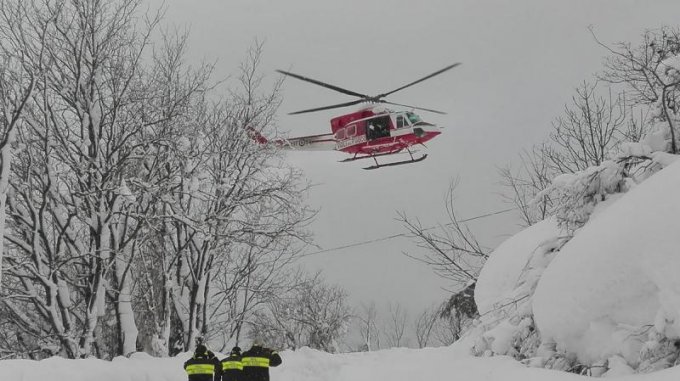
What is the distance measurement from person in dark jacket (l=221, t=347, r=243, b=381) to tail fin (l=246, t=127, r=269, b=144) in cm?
990

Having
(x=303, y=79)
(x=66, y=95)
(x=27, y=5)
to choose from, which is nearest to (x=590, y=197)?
(x=303, y=79)

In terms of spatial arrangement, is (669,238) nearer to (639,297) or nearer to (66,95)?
(639,297)

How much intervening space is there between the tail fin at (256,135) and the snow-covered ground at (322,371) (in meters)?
7.57

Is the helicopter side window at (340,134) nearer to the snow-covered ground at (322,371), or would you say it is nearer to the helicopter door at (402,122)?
the helicopter door at (402,122)

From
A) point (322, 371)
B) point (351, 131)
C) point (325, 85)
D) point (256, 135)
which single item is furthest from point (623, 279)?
point (351, 131)

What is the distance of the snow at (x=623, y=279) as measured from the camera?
16.2ft

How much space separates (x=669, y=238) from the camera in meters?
4.93

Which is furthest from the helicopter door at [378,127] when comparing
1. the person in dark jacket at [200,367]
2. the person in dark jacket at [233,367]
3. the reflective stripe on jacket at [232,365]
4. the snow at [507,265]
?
the person in dark jacket at [200,367]

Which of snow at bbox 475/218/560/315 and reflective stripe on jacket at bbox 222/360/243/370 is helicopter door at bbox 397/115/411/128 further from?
reflective stripe on jacket at bbox 222/360/243/370

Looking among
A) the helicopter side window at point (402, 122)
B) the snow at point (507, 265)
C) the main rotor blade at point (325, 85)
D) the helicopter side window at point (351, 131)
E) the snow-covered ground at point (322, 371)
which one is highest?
the helicopter side window at point (351, 131)

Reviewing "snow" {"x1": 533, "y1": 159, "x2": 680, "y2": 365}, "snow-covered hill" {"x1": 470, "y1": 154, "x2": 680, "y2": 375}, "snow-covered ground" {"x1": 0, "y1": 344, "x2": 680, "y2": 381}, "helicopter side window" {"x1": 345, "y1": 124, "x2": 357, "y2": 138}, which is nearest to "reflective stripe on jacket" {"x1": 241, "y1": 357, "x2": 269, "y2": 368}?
"snow-covered ground" {"x1": 0, "y1": 344, "x2": 680, "y2": 381}

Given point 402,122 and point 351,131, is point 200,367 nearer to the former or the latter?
point 402,122

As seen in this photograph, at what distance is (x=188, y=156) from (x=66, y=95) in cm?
326

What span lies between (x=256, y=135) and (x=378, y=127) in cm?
549
